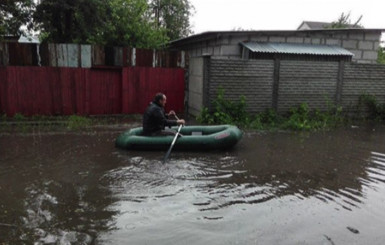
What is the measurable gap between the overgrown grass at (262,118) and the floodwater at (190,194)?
2.33 meters

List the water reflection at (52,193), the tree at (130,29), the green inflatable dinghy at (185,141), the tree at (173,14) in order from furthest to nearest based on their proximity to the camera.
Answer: the tree at (173,14) → the tree at (130,29) → the green inflatable dinghy at (185,141) → the water reflection at (52,193)

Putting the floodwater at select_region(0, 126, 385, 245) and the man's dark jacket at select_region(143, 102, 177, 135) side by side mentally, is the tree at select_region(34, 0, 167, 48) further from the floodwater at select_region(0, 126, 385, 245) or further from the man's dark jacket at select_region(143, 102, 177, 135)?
the man's dark jacket at select_region(143, 102, 177, 135)

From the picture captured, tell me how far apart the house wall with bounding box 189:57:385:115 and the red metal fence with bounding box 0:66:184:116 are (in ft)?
3.22

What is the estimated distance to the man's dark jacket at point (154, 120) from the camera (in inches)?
321

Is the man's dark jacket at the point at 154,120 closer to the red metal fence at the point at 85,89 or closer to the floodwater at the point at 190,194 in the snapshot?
the floodwater at the point at 190,194

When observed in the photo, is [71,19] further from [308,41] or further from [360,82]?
[360,82]

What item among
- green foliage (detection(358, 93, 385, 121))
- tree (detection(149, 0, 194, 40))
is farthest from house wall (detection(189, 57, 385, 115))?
tree (detection(149, 0, 194, 40))

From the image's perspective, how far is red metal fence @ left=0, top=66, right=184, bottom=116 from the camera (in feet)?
37.4

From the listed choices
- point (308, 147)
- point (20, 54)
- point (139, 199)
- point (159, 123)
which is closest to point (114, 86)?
point (20, 54)

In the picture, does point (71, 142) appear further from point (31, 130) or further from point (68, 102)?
point (68, 102)

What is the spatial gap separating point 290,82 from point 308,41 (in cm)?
241

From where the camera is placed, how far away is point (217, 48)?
13148mm

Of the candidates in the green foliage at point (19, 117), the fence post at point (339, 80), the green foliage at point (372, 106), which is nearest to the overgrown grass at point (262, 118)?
the fence post at point (339, 80)

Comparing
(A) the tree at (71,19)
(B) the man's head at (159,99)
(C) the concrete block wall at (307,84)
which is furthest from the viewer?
(A) the tree at (71,19)
